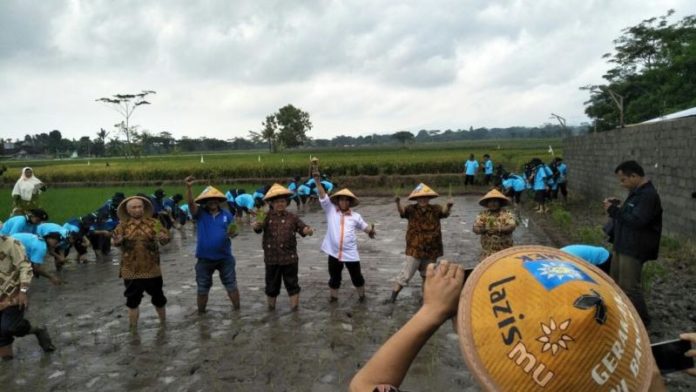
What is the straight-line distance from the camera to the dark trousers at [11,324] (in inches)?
185

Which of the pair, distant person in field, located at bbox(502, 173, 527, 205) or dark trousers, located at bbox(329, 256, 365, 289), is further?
distant person in field, located at bbox(502, 173, 527, 205)

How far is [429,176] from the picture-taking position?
23688 millimetres

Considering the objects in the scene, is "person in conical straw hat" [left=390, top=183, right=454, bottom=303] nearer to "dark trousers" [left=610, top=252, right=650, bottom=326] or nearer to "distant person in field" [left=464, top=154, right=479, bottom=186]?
"dark trousers" [left=610, top=252, right=650, bottom=326]

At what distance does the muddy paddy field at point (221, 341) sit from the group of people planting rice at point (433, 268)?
27 cm

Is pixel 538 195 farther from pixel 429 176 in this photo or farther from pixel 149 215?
pixel 149 215

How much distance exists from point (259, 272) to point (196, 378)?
3908 mm

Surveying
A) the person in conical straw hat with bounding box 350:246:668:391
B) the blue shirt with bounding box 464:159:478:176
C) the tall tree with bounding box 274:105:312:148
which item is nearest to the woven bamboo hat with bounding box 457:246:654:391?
the person in conical straw hat with bounding box 350:246:668:391

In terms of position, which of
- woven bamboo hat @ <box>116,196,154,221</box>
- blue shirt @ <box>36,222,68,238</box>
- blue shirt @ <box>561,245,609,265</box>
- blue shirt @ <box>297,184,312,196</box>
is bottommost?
blue shirt @ <box>297,184,312,196</box>

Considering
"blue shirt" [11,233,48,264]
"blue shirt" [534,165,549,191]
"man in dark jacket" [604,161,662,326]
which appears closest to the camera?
"man in dark jacket" [604,161,662,326]

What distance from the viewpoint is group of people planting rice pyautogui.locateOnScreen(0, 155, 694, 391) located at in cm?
93

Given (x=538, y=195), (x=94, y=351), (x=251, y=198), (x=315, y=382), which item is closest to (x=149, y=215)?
(x=94, y=351)

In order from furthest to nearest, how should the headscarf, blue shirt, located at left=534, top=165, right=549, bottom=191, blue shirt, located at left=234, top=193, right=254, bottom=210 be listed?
blue shirt, located at left=534, top=165, right=549, bottom=191 < blue shirt, located at left=234, top=193, right=254, bottom=210 < the headscarf

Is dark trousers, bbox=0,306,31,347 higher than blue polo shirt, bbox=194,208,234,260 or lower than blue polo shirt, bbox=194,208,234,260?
lower

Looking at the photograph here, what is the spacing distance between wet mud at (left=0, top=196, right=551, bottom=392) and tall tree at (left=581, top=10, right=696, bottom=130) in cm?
2318
